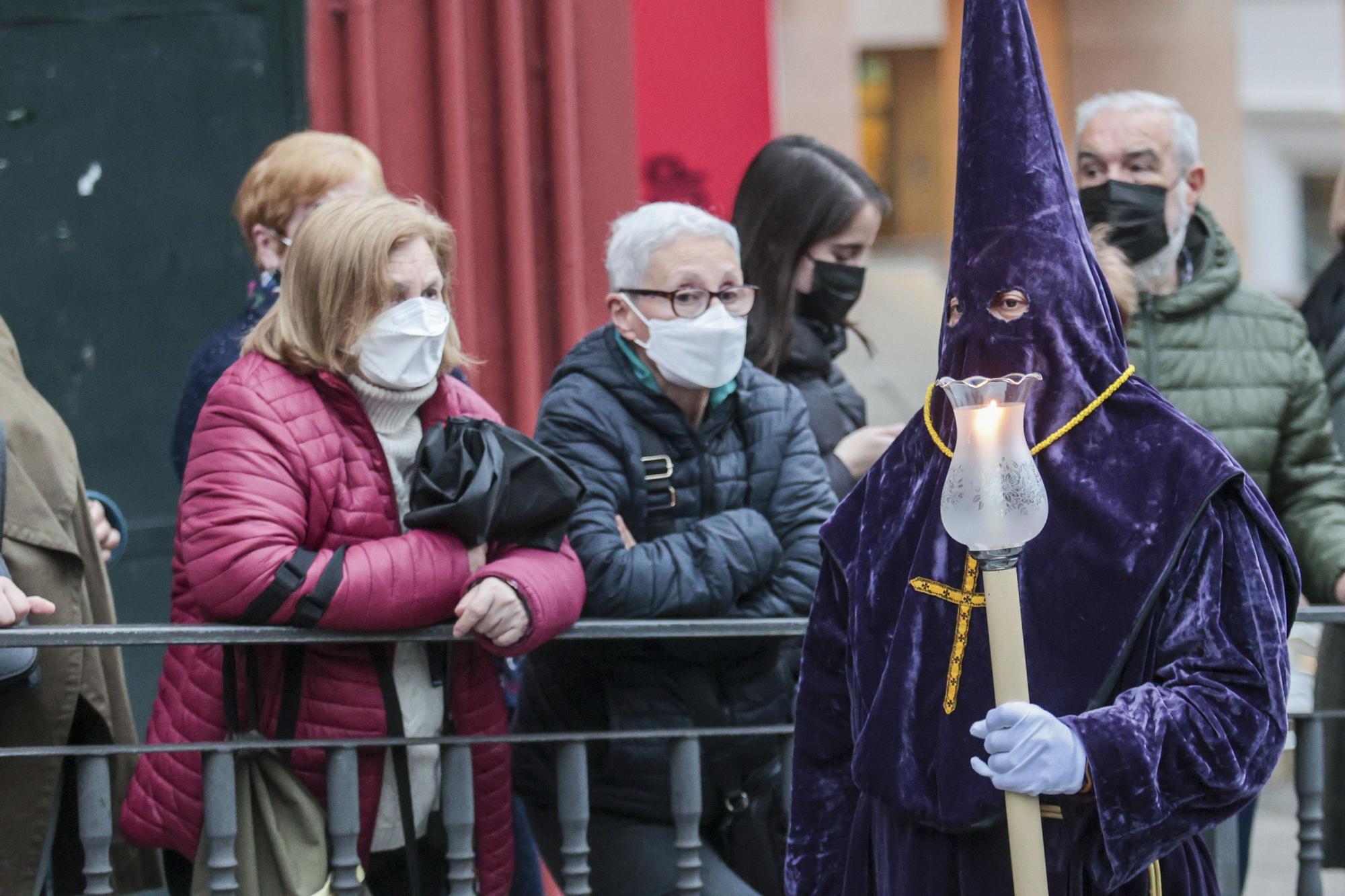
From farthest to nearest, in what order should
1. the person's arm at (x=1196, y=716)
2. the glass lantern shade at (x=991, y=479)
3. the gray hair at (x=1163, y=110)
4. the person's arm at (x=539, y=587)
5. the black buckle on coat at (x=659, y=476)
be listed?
the gray hair at (x=1163, y=110)
the black buckle on coat at (x=659, y=476)
the person's arm at (x=539, y=587)
the person's arm at (x=1196, y=716)
the glass lantern shade at (x=991, y=479)

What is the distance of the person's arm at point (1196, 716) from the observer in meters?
2.46

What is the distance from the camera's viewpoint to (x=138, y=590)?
5.34m

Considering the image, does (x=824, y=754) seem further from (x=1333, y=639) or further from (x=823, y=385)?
(x=1333, y=639)

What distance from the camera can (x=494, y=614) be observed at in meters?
3.19

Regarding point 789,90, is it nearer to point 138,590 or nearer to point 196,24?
point 196,24

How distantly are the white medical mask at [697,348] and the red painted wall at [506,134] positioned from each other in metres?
2.06

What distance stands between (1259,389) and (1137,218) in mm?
482

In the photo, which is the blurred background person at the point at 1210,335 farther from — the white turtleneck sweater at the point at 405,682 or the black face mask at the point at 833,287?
the white turtleneck sweater at the point at 405,682

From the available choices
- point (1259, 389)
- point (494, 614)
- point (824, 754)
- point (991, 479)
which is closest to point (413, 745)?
point (494, 614)

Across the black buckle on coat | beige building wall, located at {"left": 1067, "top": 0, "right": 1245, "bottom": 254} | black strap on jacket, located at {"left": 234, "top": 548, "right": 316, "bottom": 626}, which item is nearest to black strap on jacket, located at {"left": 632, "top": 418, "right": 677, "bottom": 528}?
the black buckle on coat

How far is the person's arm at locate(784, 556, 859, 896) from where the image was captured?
9.48 ft

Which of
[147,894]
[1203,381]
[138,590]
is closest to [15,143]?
[138,590]

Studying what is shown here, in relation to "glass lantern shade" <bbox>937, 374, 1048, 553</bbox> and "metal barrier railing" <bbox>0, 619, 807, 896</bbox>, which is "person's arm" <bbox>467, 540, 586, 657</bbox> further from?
"glass lantern shade" <bbox>937, 374, 1048, 553</bbox>

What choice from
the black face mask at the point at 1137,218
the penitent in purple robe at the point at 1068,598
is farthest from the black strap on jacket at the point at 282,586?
the black face mask at the point at 1137,218
